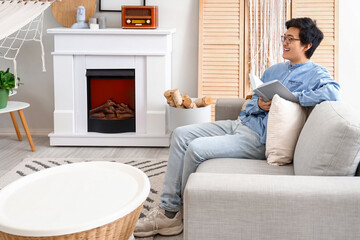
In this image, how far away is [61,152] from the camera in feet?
14.3

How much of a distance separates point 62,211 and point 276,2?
10.8 ft

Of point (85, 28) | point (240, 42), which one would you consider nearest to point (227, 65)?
point (240, 42)

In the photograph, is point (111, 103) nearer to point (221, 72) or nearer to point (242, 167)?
point (221, 72)

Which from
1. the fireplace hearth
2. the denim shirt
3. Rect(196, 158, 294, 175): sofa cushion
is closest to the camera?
Rect(196, 158, 294, 175): sofa cushion

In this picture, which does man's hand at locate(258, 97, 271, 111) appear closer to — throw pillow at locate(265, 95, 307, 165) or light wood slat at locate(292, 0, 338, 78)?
throw pillow at locate(265, 95, 307, 165)

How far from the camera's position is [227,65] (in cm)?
470

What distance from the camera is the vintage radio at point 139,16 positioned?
448 centimetres

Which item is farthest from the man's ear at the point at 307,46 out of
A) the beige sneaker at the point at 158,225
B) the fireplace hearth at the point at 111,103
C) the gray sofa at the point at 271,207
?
the fireplace hearth at the point at 111,103

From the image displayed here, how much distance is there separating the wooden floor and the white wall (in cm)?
45

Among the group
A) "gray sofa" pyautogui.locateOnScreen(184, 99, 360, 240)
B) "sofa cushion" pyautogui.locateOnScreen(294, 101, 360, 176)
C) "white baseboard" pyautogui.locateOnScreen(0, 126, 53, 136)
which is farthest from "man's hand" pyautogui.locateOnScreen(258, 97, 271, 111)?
"white baseboard" pyautogui.locateOnScreen(0, 126, 53, 136)

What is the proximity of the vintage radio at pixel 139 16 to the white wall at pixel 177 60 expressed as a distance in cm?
34

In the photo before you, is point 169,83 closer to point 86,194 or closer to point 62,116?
point 62,116

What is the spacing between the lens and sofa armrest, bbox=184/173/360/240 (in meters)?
1.56

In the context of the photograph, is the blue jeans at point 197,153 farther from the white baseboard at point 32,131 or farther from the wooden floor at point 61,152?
the white baseboard at point 32,131
